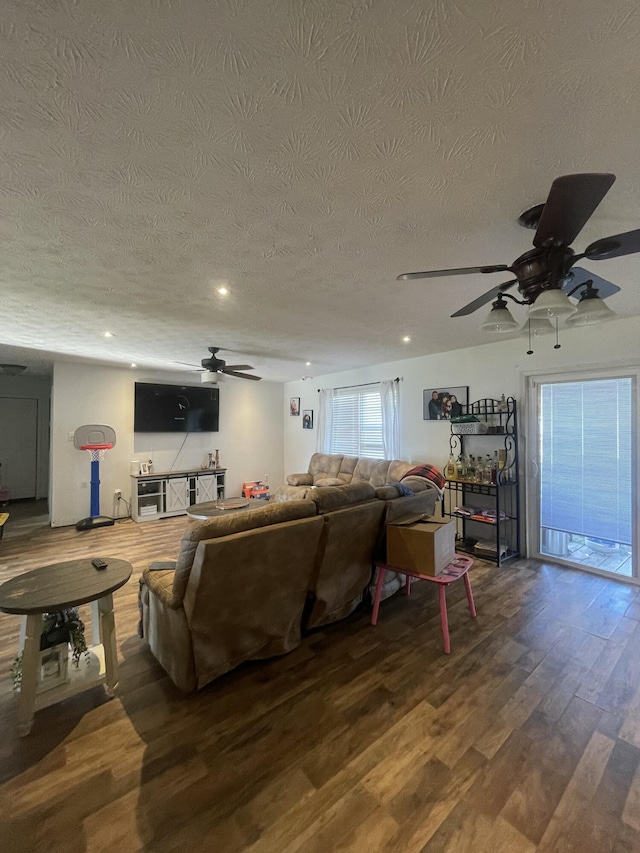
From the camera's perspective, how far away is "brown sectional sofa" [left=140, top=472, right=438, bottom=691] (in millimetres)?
1854

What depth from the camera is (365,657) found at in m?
2.22

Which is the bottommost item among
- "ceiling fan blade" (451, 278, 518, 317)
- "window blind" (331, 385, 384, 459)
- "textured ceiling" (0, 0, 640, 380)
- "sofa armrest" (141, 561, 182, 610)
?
"sofa armrest" (141, 561, 182, 610)

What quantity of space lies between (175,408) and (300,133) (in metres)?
5.69

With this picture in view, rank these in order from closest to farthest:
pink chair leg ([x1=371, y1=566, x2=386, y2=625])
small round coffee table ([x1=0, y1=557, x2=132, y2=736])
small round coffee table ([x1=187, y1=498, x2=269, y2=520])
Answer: small round coffee table ([x1=0, y1=557, x2=132, y2=736]), pink chair leg ([x1=371, y1=566, x2=386, y2=625]), small round coffee table ([x1=187, y1=498, x2=269, y2=520])

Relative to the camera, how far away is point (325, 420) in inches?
267

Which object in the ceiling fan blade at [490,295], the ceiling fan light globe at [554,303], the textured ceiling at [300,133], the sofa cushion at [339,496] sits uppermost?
the textured ceiling at [300,133]

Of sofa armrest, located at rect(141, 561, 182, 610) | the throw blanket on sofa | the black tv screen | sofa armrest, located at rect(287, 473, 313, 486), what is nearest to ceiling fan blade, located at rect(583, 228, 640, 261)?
sofa armrest, located at rect(141, 561, 182, 610)

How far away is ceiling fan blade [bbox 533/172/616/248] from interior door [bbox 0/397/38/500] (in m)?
8.60

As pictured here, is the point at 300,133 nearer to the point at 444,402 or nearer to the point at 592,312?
the point at 592,312

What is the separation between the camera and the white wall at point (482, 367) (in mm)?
3391

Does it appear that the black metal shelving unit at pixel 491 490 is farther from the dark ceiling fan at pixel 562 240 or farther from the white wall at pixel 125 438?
the white wall at pixel 125 438

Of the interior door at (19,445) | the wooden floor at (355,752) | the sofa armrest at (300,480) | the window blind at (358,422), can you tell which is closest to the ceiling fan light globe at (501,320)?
the wooden floor at (355,752)

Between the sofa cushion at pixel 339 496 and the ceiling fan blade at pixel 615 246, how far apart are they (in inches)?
72.4

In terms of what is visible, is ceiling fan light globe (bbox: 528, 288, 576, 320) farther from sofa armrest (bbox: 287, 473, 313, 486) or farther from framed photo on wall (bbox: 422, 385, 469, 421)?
sofa armrest (bbox: 287, 473, 313, 486)
